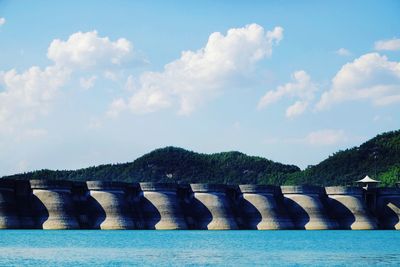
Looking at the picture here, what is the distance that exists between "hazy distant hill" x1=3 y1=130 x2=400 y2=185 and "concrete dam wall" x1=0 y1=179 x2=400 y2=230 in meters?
40.1

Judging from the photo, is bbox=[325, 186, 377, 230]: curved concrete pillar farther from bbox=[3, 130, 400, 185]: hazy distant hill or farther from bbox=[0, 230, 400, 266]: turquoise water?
bbox=[3, 130, 400, 185]: hazy distant hill

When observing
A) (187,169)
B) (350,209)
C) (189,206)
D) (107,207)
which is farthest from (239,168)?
(107,207)

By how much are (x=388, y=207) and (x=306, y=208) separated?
27.3ft

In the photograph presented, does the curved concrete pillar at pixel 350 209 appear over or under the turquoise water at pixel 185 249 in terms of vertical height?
over

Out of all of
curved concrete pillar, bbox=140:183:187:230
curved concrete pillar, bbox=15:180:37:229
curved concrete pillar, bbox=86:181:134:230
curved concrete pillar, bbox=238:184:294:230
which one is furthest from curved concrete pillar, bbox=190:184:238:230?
curved concrete pillar, bbox=15:180:37:229

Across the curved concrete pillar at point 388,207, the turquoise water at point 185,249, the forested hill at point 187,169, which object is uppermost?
the forested hill at point 187,169

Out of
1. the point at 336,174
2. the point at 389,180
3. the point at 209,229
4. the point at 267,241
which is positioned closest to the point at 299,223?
the point at 209,229

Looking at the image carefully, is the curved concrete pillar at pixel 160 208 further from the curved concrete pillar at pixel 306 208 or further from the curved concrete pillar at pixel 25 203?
the curved concrete pillar at pixel 306 208

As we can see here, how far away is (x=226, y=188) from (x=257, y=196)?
2.74m

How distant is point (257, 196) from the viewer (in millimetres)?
83312

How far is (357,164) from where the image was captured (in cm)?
13738

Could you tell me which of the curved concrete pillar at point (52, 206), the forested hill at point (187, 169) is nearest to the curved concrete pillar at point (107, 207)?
the curved concrete pillar at point (52, 206)

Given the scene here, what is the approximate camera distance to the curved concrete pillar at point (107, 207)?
75500 mm

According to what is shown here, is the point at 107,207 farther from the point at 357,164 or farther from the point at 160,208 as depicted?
the point at 357,164
